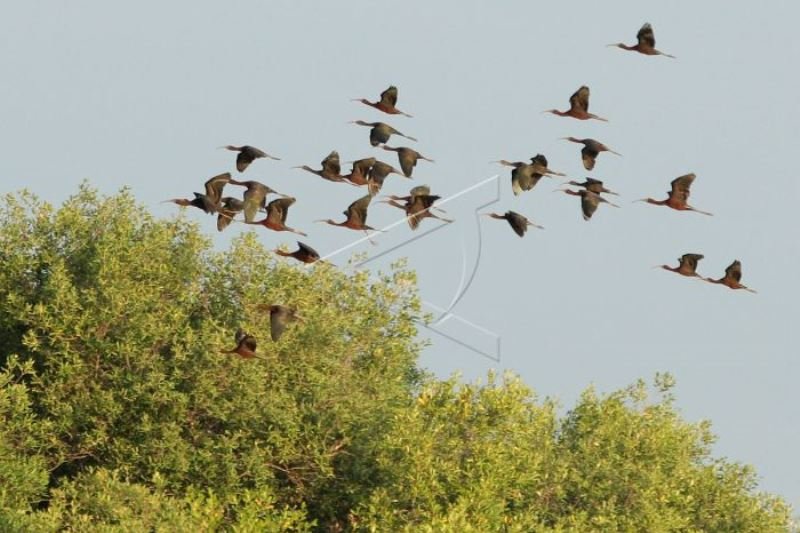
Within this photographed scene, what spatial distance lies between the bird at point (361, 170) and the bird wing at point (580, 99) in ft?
11.5

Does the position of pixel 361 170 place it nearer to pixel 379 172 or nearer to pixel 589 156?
pixel 379 172

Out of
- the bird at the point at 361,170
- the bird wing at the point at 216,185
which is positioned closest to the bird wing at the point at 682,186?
the bird at the point at 361,170

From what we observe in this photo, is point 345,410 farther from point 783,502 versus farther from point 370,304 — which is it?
point 783,502

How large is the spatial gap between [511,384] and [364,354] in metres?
5.30

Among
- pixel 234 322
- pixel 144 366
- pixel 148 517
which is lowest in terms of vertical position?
pixel 148 517

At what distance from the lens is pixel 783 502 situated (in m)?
43.4

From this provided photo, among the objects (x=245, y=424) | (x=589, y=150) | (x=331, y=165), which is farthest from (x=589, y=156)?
(x=245, y=424)

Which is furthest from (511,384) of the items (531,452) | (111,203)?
(111,203)

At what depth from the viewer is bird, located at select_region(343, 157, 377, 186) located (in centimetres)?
2770

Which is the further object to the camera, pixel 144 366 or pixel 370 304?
pixel 370 304

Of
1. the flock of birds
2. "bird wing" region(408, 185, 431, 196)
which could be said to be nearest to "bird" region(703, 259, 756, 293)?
the flock of birds

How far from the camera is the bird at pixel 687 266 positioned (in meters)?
27.2

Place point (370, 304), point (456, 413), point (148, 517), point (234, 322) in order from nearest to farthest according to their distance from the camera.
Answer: point (148, 517) → point (456, 413) → point (234, 322) → point (370, 304)

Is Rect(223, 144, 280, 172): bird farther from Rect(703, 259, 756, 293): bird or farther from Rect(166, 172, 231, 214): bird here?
Rect(703, 259, 756, 293): bird
